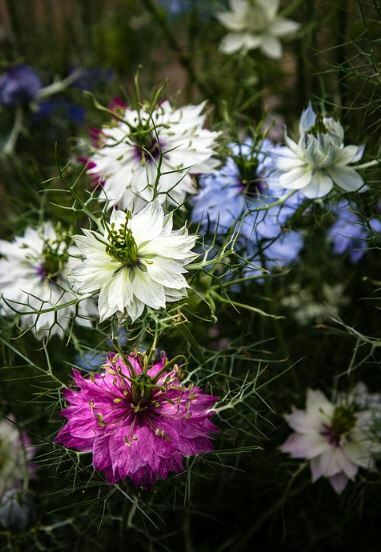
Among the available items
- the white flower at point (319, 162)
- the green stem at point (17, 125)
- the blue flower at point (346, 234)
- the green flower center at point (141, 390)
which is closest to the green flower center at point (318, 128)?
the white flower at point (319, 162)

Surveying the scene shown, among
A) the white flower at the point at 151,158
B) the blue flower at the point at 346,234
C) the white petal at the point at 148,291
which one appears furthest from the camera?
the blue flower at the point at 346,234

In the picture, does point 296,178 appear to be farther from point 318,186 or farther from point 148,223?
point 148,223

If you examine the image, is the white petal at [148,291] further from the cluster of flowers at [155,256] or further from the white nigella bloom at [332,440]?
the white nigella bloom at [332,440]

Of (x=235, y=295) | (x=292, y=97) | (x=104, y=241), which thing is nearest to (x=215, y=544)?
(x=235, y=295)

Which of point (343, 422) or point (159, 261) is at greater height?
point (159, 261)

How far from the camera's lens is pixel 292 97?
1.12 meters

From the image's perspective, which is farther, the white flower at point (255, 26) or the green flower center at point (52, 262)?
the white flower at point (255, 26)

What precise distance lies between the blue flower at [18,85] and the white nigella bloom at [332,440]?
0.59 meters

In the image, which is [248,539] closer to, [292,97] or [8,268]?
[8,268]

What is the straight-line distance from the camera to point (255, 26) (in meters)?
0.94

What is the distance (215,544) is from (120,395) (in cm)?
36

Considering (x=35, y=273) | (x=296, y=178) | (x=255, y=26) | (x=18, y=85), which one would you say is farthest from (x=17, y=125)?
(x=296, y=178)

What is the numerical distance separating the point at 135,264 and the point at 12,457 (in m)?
0.37

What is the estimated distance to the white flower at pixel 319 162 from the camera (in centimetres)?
58
